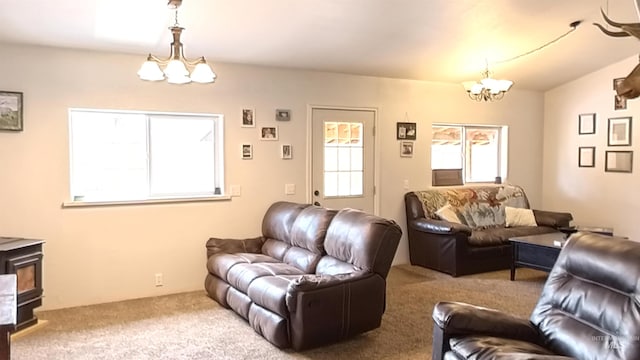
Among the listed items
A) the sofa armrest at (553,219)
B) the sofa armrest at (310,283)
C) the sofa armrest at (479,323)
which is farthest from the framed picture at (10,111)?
the sofa armrest at (553,219)

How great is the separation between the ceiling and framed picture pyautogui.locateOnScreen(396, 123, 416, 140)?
674 millimetres

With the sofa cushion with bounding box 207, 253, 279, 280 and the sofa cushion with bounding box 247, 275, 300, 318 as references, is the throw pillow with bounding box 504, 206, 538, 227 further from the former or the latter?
the sofa cushion with bounding box 247, 275, 300, 318

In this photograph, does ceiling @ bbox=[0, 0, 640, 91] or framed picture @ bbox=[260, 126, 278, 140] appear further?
framed picture @ bbox=[260, 126, 278, 140]

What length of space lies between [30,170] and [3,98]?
24.8 inches

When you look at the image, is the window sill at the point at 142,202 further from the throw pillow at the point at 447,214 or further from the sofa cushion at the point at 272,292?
the throw pillow at the point at 447,214

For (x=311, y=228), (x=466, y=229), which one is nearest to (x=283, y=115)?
(x=311, y=228)

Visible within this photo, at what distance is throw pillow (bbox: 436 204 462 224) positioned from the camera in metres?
5.94

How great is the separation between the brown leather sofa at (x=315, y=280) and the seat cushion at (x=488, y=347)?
45.6 inches

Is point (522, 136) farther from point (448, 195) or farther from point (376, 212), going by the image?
point (376, 212)

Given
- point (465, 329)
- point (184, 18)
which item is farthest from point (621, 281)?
point (184, 18)

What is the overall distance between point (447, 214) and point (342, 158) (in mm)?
1437

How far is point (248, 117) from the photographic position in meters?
5.20

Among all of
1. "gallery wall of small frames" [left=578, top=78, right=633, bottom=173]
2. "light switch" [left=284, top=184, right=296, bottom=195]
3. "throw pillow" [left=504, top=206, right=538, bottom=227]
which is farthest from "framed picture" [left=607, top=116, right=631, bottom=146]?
"light switch" [left=284, top=184, right=296, bottom=195]

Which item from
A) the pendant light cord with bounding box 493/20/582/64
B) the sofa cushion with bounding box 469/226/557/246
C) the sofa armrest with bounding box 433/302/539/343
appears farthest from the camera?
the sofa cushion with bounding box 469/226/557/246
